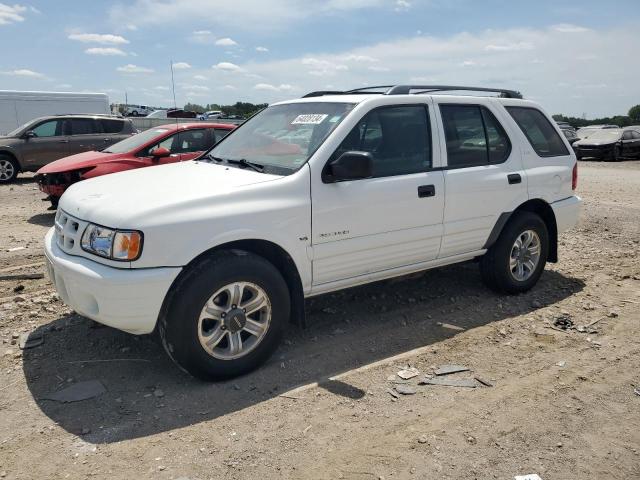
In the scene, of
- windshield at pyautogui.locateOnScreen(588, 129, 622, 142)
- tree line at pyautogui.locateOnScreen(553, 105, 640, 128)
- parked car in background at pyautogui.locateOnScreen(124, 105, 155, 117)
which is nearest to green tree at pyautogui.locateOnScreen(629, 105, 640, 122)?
tree line at pyautogui.locateOnScreen(553, 105, 640, 128)

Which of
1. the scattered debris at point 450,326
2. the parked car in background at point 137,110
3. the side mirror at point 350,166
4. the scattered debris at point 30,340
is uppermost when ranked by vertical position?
the parked car in background at point 137,110

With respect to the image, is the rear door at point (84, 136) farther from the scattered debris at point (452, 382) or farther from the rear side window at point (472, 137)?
the scattered debris at point (452, 382)

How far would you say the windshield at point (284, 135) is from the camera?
13.3 ft

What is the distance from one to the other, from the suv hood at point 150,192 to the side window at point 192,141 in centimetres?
488

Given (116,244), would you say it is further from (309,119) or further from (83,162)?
(83,162)

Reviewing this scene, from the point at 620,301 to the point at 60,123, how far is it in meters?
12.7

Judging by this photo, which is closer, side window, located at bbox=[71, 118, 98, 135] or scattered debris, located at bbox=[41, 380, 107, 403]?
scattered debris, located at bbox=[41, 380, 107, 403]

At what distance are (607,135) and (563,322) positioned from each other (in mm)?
22332

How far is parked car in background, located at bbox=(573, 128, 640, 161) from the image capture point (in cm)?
2297

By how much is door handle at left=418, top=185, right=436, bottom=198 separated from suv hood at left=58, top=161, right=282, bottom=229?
4.01 feet

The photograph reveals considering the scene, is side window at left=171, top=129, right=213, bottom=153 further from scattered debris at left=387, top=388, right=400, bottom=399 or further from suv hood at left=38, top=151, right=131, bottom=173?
scattered debris at left=387, top=388, right=400, bottom=399

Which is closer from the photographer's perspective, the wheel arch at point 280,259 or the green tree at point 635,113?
the wheel arch at point 280,259

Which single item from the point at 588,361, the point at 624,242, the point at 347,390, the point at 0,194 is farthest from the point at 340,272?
the point at 0,194

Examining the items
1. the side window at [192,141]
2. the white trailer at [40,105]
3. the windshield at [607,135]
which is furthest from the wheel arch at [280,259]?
the windshield at [607,135]
